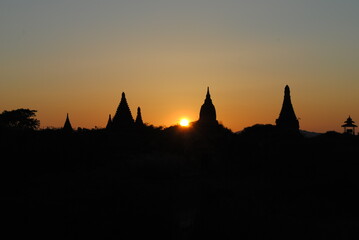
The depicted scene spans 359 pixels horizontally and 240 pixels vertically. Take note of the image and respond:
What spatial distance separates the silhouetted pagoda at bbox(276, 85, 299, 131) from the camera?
43.4m

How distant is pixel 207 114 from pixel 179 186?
49.2 feet

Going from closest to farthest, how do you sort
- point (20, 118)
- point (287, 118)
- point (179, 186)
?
point (179, 186)
point (287, 118)
point (20, 118)

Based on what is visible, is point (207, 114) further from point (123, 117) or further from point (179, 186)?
point (179, 186)

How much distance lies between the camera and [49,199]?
2502 centimetres

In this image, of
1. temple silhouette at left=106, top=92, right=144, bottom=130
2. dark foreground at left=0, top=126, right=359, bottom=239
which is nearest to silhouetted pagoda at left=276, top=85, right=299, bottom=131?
dark foreground at left=0, top=126, right=359, bottom=239

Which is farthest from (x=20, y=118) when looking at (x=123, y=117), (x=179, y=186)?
(x=179, y=186)

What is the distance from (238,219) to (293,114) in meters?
21.2

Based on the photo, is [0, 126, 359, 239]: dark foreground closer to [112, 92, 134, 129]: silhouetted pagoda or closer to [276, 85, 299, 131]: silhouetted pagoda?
[112, 92, 134, 129]: silhouetted pagoda

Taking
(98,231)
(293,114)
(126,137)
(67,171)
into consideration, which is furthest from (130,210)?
(293,114)

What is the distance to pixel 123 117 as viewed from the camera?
4059 centimetres

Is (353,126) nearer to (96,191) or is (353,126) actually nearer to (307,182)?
(307,182)

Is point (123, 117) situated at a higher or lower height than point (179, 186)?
higher

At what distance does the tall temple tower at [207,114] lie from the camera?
143ft

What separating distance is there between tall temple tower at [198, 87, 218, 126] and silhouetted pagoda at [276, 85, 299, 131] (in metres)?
5.03
